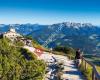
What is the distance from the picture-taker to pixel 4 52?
23078 mm

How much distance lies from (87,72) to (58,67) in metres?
3.12

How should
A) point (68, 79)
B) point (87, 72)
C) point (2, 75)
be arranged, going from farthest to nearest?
1. point (87, 72)
2. point (68, 79)
3. point (2, 75)

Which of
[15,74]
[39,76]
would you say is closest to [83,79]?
[39,76]

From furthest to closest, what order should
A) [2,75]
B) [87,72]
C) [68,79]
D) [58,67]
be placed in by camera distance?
[58,67]
[87,72]
[68,79]
[2,75]

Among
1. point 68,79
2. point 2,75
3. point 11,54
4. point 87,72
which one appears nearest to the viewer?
point 2,75

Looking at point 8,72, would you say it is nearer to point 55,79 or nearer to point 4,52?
point 55,79

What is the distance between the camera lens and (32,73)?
50.4 ft

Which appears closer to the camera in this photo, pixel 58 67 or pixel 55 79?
pixel 55 79

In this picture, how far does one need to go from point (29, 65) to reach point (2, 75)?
194 centimetres

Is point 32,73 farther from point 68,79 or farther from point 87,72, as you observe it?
point 87,72

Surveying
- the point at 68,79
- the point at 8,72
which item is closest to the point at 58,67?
the point at 68,79

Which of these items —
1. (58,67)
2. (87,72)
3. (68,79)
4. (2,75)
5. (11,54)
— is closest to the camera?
(2,75)

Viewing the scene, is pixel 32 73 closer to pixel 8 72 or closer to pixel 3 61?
pixel 8 72

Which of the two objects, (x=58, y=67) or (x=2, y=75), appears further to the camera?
(x=58, y=67)
